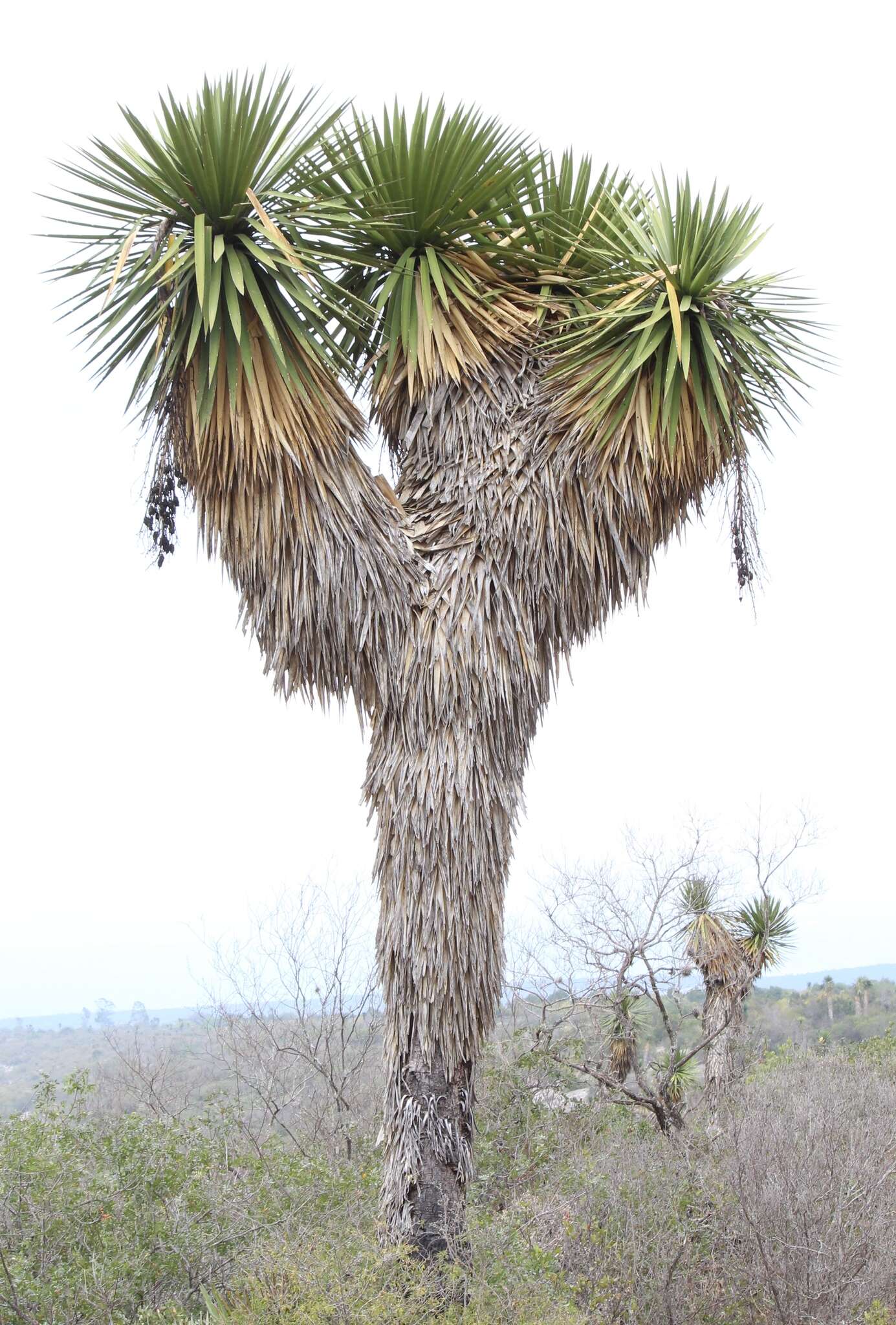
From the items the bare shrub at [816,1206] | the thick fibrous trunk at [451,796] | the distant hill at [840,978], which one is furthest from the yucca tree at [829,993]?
the thick fibrous trunk at [451,796]

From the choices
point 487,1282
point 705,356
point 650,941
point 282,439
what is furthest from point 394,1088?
point 650,941

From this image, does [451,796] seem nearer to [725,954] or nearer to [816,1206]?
[816,1206]

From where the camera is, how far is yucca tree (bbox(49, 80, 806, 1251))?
5.69m

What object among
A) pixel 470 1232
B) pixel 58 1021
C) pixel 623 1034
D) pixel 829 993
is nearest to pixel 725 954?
pixel 623 1034

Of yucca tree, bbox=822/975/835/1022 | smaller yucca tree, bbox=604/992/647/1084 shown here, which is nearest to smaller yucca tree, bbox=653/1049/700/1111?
smaller yucca tree, bbox=604/992/647/1084

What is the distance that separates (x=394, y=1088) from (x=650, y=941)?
19.7ft

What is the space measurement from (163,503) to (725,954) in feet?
34.5

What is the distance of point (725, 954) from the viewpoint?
1395cm

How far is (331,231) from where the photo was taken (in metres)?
6.10

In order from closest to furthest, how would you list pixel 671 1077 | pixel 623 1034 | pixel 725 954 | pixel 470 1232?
pixel 470 1232, pixel 671 1077, pixel 623 1034, pixel 725 954

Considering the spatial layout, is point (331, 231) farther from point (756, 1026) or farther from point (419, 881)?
point (756, 1026)

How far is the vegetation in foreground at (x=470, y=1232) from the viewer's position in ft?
17.4

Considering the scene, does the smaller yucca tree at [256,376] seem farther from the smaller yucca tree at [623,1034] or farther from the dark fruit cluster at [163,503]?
the smaller yucca tree at [623,1034]

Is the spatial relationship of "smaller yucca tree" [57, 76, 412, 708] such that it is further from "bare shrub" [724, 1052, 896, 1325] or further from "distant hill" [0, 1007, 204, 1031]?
"distant hill" [0, 1007, 204, 1031]
